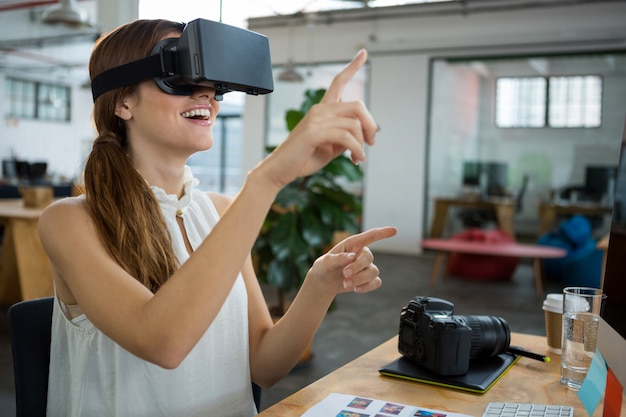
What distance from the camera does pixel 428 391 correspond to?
113 centimetres

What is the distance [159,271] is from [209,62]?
42cm

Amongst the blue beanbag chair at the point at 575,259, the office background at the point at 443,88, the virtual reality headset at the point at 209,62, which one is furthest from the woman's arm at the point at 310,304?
the blue beanbag chair at the point at 575,259

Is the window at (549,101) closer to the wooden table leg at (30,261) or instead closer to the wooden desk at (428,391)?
the wooden table leg at (30,261)

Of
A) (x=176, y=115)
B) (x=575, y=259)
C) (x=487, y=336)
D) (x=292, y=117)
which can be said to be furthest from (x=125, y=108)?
(x=575, y=259)

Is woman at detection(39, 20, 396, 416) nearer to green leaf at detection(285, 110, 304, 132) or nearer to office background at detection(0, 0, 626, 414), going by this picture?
green leaf at detection(285, 110, 304, 132)

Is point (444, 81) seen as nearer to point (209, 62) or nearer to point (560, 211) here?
point (560, 211)

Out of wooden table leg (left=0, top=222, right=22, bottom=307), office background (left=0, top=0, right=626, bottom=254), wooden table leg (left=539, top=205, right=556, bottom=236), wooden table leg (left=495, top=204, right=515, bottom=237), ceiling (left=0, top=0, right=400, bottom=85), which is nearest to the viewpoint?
wooden table leg (left=0, top=222, right=22, bottom=307)

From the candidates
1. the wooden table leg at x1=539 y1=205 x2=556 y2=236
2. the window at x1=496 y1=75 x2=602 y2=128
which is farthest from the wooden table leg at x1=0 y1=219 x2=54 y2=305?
the window at x1=496 y1=75 x2=602 y2=128

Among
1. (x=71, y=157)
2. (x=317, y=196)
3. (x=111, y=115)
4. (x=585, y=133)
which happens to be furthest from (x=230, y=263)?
(x=71, y=157)

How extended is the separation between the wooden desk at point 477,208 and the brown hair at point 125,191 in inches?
304

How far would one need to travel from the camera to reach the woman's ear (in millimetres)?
1172

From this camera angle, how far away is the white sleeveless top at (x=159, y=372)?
3.77 ft

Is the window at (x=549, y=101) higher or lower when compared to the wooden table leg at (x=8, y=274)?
higher

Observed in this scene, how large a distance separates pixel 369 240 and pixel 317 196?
2435 millimetres
